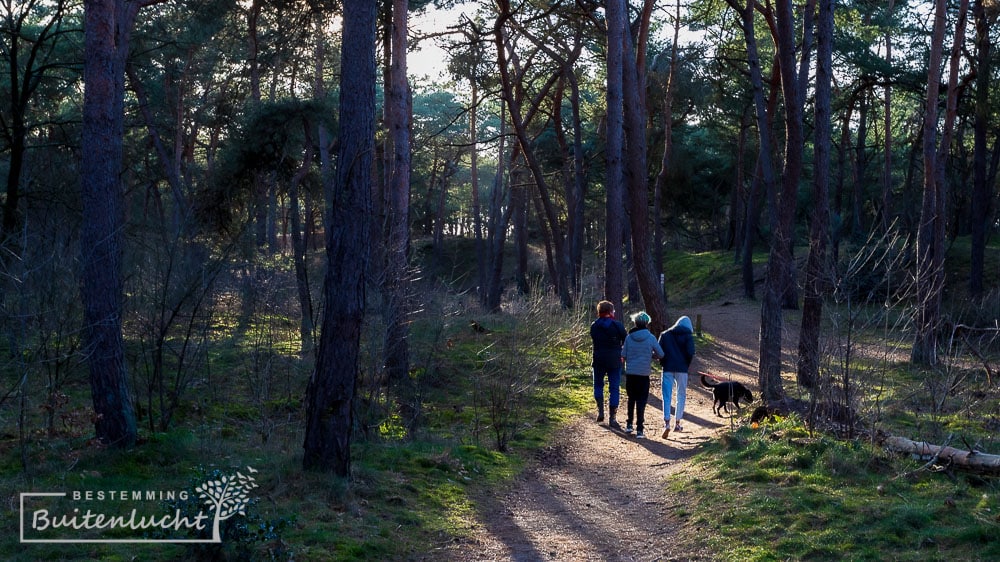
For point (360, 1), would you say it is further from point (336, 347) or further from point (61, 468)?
point (61, 468)

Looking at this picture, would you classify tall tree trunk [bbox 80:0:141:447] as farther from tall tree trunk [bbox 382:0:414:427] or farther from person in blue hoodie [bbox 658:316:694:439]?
person in blue hoodie [bbox 658:316:694:439]

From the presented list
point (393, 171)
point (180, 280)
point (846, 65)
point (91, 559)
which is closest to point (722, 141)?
point (846, 65)

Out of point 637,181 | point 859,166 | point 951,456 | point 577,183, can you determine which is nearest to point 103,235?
point 951,456

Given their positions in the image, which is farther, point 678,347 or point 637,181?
point 637,181

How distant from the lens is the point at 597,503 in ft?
29.1

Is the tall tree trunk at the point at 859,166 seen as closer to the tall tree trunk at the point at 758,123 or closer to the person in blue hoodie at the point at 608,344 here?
the tall tree trunk at the point at 758,123

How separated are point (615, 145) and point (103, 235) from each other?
37.7ft

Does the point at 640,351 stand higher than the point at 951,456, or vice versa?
the point at 640,351

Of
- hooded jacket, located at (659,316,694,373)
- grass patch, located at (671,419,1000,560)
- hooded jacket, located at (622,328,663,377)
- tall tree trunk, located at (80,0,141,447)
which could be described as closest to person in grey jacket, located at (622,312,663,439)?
hooded jacket, located at (622,328,663,377)

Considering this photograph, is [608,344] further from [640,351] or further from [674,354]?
[674,354]

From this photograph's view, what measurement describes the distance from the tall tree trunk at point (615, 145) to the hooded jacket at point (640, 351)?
683 cm

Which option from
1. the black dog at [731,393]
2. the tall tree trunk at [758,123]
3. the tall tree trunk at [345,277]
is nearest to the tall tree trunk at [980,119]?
the tall tree trunk at [758,123]

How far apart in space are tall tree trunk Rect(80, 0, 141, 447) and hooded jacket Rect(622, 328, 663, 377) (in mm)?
6424

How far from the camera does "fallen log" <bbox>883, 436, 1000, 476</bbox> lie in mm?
7746
